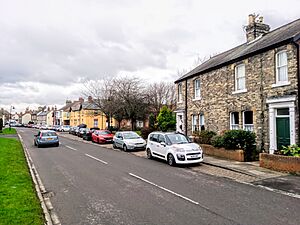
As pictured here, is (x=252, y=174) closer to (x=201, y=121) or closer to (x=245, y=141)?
(x=245, y=141)

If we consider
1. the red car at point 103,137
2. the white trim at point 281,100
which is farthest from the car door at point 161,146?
the red car at point 103,137

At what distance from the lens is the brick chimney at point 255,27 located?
2172 cm

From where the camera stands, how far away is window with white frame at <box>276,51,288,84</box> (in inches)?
597

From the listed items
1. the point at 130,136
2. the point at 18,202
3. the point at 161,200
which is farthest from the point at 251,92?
the point at 18,202

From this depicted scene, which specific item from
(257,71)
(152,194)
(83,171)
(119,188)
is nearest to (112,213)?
(152,194)

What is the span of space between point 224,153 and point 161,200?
968cm

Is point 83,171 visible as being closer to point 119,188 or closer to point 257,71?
point 119,188

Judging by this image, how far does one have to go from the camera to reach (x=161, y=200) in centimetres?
757

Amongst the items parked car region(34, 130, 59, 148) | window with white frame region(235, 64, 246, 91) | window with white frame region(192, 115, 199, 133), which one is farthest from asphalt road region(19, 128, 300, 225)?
parked car region(34, 130, 59, 148)

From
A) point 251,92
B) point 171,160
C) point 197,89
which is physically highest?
point 197,89

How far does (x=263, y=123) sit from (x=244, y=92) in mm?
2657

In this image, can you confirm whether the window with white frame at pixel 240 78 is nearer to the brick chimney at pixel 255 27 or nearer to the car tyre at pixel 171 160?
the brick chimney at pixel 255 27

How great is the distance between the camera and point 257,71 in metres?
17.0

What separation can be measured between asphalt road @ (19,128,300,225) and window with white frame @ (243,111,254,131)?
7.62 metres
